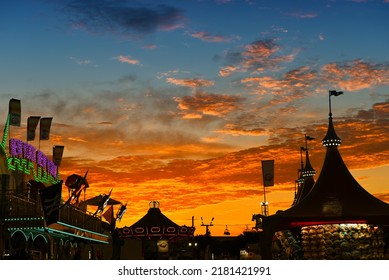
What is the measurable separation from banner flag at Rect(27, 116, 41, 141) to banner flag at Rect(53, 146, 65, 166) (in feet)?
29.9

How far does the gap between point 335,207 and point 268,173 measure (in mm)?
13182

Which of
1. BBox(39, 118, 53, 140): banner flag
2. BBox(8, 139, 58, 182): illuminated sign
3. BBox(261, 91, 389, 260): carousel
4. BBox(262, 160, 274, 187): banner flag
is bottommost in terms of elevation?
BBox(261, 91, 389, 260): carousel

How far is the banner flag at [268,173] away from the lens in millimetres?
40500

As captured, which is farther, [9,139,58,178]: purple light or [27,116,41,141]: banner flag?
[27,116,41,141]: banner flag

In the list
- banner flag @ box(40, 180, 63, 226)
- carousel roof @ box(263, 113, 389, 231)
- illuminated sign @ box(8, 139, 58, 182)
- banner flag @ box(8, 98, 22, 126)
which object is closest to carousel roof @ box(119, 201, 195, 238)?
illuminated sign @ box(8, 139, 58, 182)

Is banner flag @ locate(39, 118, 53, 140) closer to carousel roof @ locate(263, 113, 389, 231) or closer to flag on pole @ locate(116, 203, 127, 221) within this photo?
flag on pole @ locate(116, 203, 127, 221)

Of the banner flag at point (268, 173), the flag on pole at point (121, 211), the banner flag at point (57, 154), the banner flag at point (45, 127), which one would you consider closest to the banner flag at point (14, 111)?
the banner flag at point (45, 127)

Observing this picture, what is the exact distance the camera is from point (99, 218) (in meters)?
55.7

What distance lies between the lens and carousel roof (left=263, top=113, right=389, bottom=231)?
27.3 meters

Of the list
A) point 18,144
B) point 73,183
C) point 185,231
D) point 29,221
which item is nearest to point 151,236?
point 185,231

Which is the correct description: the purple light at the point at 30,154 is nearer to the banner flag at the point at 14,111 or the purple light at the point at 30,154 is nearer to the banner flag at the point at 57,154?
the banner flag at the point at 57,154
